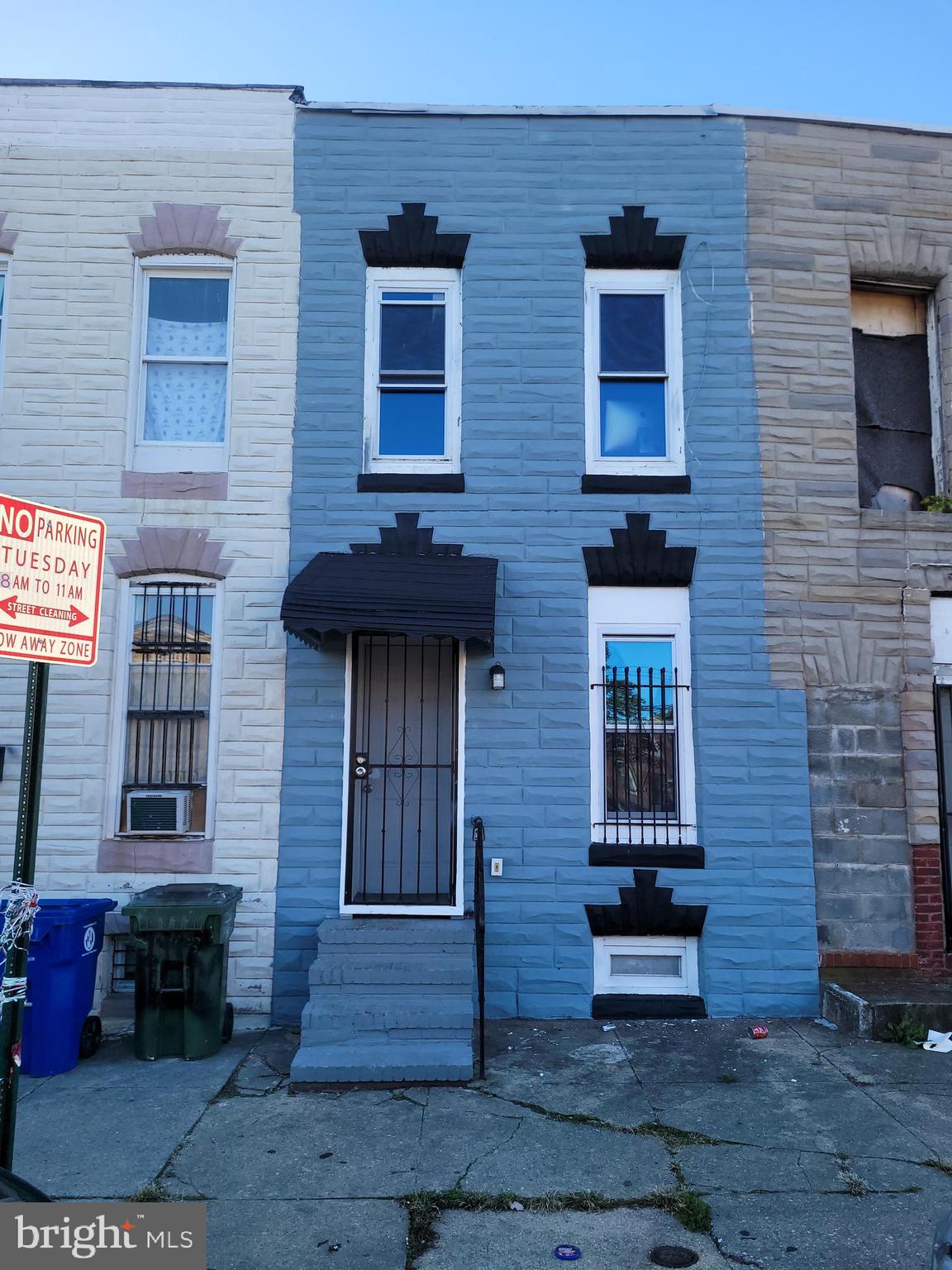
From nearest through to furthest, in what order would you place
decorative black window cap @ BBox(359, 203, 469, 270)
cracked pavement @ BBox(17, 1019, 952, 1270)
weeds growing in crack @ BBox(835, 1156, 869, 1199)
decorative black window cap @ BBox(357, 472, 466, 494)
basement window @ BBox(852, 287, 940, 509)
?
cracked pavement @ BBox(17, 1019, 952, 1270) → weeds growing in crack @ BBox(835, 1156, 869, 1199) → decorative black window cap @ BBox(357, 472, 466, 494) → decorative black window cap @ BBox(359, 203, 469, 270) → basement window @ BBox(852, 287, 940, 509)

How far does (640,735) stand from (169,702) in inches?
146

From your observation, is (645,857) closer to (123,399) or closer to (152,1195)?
(152,1195)

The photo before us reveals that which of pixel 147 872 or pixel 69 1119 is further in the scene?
pixel 147 872

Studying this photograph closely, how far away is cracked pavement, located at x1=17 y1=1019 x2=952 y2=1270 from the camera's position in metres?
3.98

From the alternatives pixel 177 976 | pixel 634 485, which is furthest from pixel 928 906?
pixel 177 976

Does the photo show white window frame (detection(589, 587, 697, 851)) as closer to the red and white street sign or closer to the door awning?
the door awning

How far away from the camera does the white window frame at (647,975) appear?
723 centimetres

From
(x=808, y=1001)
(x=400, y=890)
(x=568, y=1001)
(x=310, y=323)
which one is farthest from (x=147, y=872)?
(x=808, y=1001)

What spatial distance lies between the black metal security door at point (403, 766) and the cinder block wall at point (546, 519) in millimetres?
247

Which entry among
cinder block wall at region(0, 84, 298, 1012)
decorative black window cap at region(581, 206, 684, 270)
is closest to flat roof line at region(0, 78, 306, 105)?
cinder block wall at region(0, 84, 298, 1012)

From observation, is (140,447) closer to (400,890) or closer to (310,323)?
(310,323)

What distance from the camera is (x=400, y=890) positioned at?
7457 mm

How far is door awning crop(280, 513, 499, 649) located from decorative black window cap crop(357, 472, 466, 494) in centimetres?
53

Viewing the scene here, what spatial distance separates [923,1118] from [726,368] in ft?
17.9
